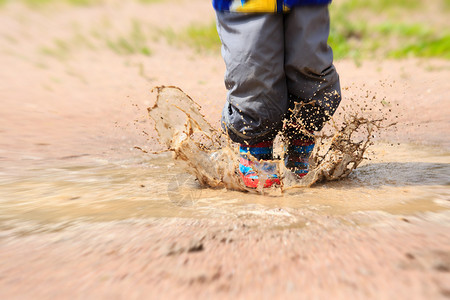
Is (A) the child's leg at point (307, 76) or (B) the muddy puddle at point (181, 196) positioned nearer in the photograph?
(B) the muddy puddle at point (181, 196)

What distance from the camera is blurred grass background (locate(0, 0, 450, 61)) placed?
576cm

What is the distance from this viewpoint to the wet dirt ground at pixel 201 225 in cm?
82

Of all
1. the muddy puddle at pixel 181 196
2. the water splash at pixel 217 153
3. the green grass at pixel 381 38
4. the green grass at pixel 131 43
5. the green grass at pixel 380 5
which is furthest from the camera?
the green grass at pixel 380 5

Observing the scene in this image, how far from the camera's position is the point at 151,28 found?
7.64 m

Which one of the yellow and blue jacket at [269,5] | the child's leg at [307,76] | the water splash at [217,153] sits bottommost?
the water splash at [217,153]

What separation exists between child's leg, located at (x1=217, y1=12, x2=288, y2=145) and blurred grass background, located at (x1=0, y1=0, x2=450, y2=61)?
432cm

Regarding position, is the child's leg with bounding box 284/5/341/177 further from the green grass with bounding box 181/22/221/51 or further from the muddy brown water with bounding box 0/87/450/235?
the green grass with bounding box 181/22/221/51

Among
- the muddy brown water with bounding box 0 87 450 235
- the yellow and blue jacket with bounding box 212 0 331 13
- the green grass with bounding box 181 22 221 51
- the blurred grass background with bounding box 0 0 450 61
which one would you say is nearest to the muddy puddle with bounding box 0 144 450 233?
the muddy brown water with bounding box 0 87 450 235

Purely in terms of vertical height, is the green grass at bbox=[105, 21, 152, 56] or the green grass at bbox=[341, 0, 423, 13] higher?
the green grass at bbox=[341, 0, 423, 13]

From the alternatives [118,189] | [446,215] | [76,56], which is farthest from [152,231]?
[76,56]

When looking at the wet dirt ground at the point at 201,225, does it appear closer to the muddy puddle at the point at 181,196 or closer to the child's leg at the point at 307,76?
the muddy puddle at the point at 181,196

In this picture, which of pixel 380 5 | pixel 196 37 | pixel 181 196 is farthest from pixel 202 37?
pixel 181 196

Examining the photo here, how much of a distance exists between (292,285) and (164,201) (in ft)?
2.33

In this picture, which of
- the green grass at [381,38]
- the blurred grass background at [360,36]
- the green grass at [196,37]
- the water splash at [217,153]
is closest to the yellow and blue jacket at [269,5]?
the water splash at [217,153]
